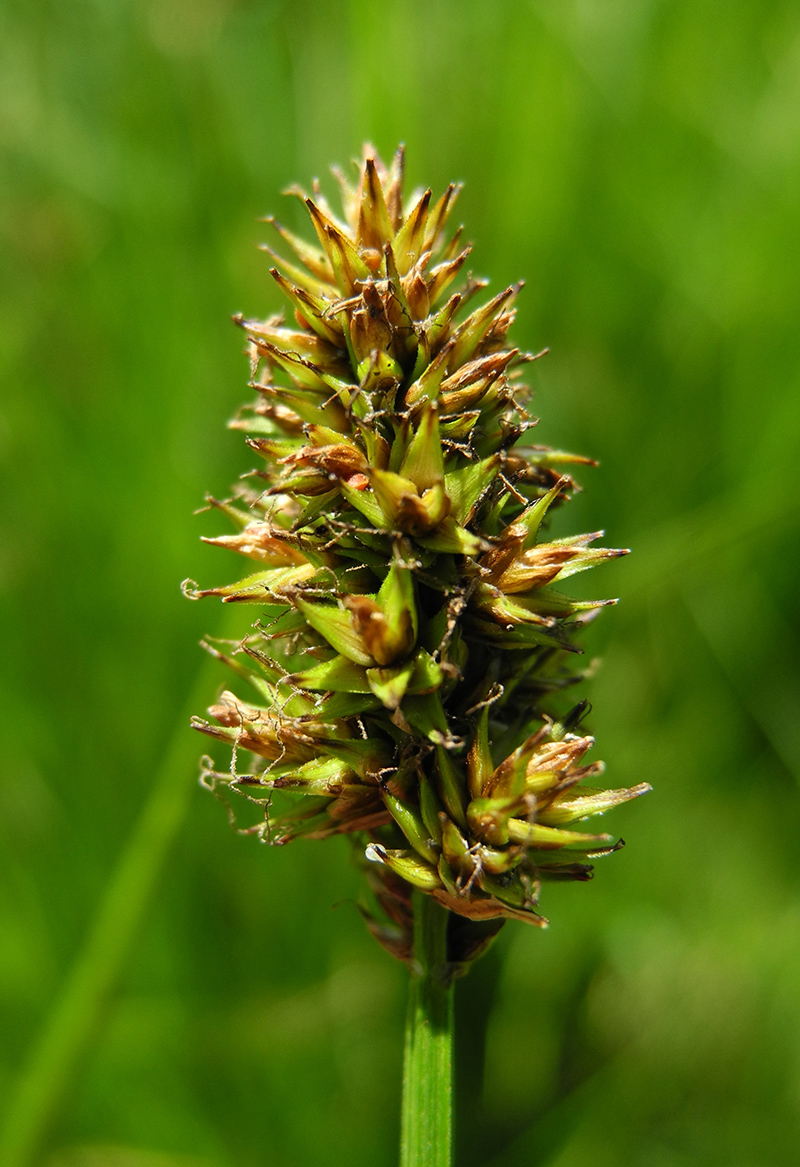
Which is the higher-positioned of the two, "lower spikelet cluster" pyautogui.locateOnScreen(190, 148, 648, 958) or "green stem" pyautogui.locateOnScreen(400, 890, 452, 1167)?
"lower spikelet cluster" pyautogui.locateOnScreen(190, 148, 648, 958)

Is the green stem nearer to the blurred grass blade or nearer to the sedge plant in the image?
the sedge plant

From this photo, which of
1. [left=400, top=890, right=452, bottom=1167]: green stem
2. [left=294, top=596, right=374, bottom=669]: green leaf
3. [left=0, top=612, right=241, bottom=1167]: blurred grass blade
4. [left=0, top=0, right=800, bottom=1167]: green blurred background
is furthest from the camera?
[left=0, top=0, right=800, bottom=1167]: green blurred background

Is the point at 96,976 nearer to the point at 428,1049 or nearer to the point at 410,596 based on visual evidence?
the point at 428,1049

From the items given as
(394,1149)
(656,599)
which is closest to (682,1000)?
(394,1149)

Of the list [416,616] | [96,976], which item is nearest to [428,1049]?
[416,616]

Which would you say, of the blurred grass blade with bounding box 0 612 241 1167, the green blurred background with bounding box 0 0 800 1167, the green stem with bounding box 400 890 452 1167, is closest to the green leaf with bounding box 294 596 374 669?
the green stem with bounding box 400 890 452 1167

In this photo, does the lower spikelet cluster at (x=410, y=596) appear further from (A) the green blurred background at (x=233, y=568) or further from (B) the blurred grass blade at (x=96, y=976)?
(A) the green blurred background at (x=233, y=568)

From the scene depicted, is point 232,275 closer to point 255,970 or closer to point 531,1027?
point 255,970
